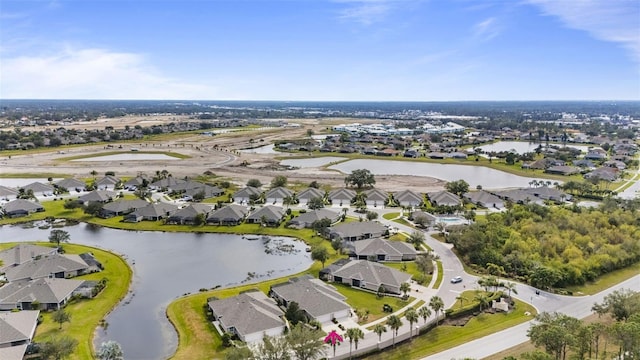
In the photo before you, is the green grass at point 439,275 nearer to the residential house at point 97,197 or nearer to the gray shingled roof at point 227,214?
the gray shingled roof at point 227,214

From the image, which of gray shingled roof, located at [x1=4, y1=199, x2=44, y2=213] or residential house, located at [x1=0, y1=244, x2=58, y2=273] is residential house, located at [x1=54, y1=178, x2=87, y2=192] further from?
residential house, located at [x1=0, y1=244, x2=58, y2=273]


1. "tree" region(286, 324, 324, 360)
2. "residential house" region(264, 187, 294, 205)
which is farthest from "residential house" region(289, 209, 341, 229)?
"tree" region(286, 324, 324, 360)

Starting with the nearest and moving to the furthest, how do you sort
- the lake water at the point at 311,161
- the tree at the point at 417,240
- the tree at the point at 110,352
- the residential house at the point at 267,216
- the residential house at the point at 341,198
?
the tree at the point at 110,352, the tree at the point at 417,240, the residential house at the point at 267,216, the residential house at the point at 341,198, the lake water at the point at 311,161

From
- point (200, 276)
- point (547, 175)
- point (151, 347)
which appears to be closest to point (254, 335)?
point (151, 347)

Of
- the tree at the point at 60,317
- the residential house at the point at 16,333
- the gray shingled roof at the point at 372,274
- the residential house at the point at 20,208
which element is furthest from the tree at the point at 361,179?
the residential house at the point at 16,333

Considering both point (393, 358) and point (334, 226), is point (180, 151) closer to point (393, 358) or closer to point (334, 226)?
point (334, 226)

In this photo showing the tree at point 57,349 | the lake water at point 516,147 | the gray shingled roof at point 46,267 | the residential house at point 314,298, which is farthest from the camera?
the lake water at point 516,147

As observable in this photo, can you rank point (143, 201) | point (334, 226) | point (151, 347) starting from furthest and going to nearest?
1. point (143, 201)
2. point (334, 226)
3. point (151, 347)
